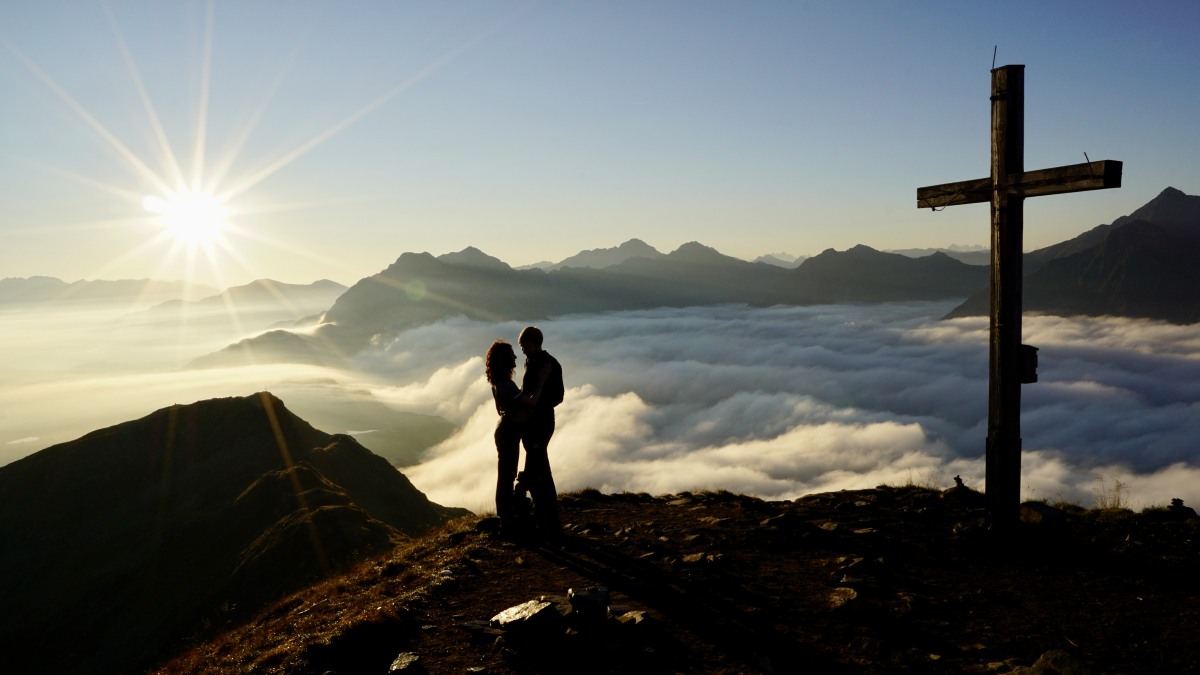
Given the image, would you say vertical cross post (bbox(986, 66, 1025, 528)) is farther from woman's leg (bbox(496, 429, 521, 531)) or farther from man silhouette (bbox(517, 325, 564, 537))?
woman's leg (bbox(496, 429, 521, 531))

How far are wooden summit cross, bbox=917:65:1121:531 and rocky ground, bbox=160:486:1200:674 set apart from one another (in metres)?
0.62

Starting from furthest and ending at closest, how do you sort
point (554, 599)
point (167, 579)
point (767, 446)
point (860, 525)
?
point (767, 446) < point (167, 579) < point (860, 525) < point (554, 599)

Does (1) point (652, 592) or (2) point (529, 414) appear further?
(2) point (529, 414)

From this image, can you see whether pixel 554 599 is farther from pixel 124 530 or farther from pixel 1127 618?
pixel 124 530

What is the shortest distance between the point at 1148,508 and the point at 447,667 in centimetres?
1021

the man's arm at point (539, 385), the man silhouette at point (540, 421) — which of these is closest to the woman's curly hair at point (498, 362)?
Result: the man silhouette at point (540, 421)

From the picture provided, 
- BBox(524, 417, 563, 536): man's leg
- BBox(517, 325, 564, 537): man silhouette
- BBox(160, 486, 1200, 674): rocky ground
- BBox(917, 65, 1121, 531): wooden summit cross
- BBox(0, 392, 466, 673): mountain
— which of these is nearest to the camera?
BBox(160, 486, 1200, 674): rocky ground

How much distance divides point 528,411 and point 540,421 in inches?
9.1

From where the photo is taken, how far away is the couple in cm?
941

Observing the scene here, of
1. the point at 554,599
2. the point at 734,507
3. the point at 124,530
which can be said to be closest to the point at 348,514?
the point at 124,530

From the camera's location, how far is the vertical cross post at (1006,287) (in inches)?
334

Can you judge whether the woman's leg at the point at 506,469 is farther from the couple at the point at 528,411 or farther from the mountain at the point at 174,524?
the mountain at the point at 174,524

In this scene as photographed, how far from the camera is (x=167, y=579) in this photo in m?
66.9

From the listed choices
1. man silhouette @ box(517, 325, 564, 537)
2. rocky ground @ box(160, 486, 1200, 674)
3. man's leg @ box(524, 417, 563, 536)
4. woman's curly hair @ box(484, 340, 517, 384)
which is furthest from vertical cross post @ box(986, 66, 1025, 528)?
woman's curly hair @ box(484, 340, 517, 384)
